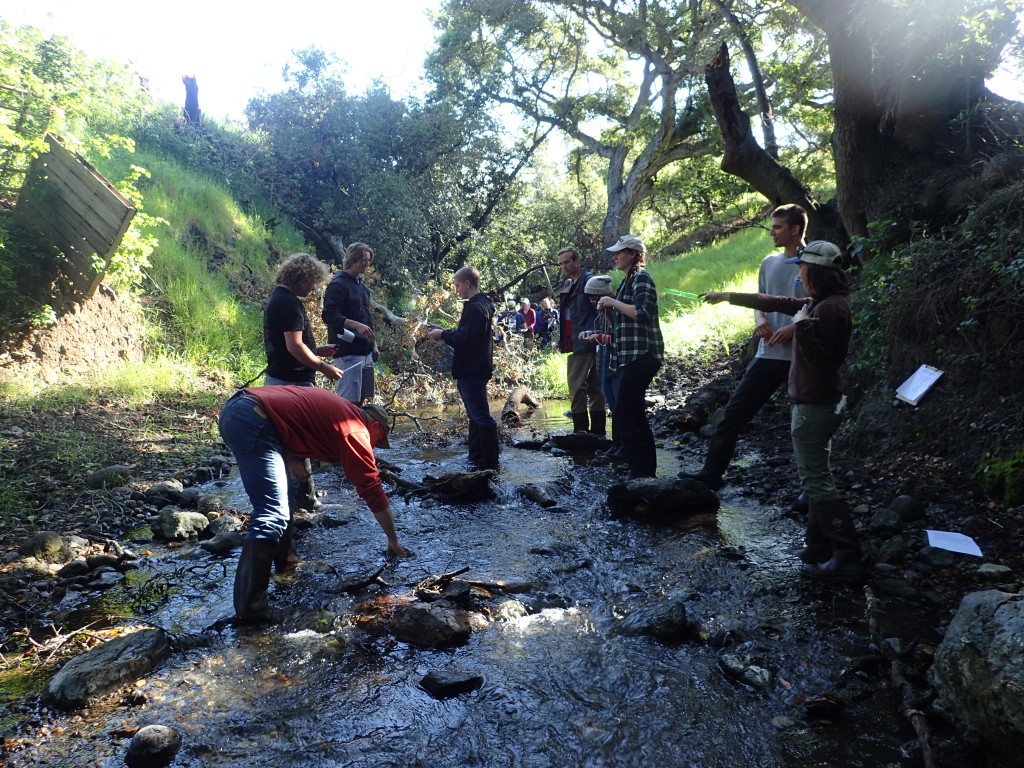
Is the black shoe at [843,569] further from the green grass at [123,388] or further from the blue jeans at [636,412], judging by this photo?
the green grass at [123,388]

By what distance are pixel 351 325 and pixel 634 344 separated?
8.70 feet

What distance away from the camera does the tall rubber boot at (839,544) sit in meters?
3.76

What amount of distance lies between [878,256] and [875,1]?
2788 millimetres

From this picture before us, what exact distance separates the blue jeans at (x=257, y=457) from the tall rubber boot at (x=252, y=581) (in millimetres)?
64

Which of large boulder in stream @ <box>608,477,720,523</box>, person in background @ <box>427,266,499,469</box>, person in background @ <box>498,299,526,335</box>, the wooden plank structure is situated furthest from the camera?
person in background @ <box>498,299,526,335</box>

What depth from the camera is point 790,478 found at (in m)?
5.89

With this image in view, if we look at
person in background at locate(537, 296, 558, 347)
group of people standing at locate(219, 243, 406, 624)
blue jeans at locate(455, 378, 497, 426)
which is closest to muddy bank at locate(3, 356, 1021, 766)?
group of people standing at locate(219, 243, 406, 624)

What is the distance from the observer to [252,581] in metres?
3.60

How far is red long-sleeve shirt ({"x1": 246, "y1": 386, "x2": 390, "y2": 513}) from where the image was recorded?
12.0ft

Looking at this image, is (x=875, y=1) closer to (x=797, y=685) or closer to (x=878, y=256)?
(x=878, y=256)

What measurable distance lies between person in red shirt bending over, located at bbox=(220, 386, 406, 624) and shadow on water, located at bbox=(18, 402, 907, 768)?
1.03ft

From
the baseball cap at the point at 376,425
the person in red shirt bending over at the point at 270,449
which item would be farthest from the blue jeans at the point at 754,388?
the person in red shirt bending over at the point at 270,449

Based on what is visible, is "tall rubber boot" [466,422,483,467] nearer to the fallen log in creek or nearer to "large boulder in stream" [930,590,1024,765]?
the fallen log in creek

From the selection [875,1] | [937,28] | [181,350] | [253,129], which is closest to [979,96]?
[937,28]
